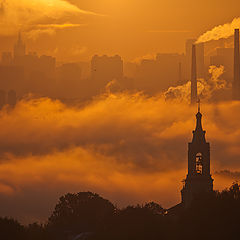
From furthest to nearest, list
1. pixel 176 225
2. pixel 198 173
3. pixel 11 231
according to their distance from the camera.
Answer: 1. pixel 198 173
2. pixel 11 231
3. pixel 176 225

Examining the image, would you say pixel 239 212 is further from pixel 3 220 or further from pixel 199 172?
pixel 3 220

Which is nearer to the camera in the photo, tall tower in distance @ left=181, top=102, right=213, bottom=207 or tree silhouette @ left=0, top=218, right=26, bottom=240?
tree silhouette @ left=0, top=218, right=26, bottom=240

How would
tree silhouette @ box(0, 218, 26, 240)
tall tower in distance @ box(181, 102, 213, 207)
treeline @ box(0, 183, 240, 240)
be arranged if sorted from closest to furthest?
treeline @ box(0, 183, 240, 240)
tree silhouette @ box(0, 218, 26, 240)
tall tower in distance @ box(181, 102, 213, 207)

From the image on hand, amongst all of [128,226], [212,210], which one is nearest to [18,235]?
[128,226]

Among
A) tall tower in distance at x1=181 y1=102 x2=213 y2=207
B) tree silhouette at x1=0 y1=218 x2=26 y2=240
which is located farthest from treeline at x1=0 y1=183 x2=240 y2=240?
tall tower in distance at x1=181 y1=102 x2=213 y2=207

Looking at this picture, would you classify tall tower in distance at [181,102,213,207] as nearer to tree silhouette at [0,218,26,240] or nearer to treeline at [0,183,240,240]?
treeline at [0,183,240,240]

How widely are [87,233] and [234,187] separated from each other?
2577 cm

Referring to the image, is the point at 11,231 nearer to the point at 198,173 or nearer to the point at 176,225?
the point at 198,173

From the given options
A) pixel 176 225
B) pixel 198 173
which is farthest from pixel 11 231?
pixel 176 225

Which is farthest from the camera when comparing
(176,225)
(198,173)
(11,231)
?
(198,173)

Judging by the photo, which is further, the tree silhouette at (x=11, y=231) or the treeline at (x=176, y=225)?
the tree silhouette at (x=11, y=231)

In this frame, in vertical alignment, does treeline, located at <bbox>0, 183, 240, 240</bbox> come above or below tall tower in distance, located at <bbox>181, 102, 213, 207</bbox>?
below

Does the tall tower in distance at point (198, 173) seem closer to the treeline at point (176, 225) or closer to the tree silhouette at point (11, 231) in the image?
the treeline at point (176, 225)

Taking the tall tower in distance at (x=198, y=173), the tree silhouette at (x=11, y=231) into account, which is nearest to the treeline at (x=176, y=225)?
the tree silhouette at (x=11, y=231)
